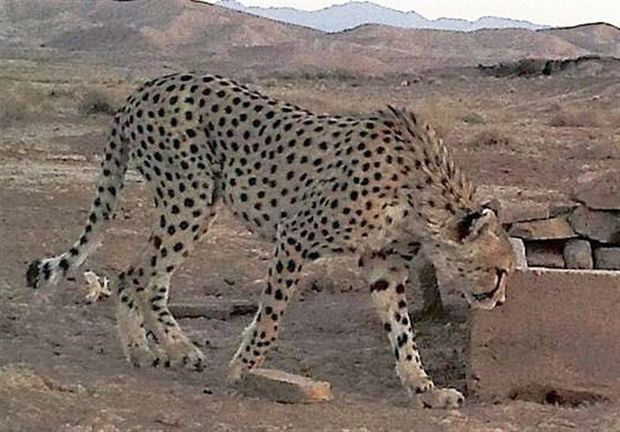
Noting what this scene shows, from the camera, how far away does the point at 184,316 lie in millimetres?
8531

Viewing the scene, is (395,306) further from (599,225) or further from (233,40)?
(233,40)

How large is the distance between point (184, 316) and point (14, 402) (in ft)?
9.31

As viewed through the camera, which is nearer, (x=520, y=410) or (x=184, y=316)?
(x=520, y=410)

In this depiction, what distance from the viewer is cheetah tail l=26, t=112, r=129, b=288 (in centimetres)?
701

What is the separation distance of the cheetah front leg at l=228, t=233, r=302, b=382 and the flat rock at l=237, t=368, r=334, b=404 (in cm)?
14

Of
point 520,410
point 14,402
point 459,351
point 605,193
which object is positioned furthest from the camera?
point 605,193

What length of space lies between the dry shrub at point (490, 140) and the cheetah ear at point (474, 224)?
42.8 ft

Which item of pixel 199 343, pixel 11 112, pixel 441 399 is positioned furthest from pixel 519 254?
pixel 11 112

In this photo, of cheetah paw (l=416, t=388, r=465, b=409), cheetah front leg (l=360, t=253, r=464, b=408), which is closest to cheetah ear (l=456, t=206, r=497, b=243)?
cheetah front leg (l=360, t=253, r=464, b=408)

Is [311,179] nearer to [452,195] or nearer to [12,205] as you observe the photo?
[452,195]

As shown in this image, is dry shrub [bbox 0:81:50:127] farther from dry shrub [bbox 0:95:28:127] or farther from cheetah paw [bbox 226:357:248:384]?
cheetah paw [bbox 226:357:248:384]

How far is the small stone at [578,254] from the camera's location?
7980mm

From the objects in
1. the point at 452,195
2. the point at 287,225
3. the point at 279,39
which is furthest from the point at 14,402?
the point at 279,39

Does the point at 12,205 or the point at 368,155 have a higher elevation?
the point at 368,155
